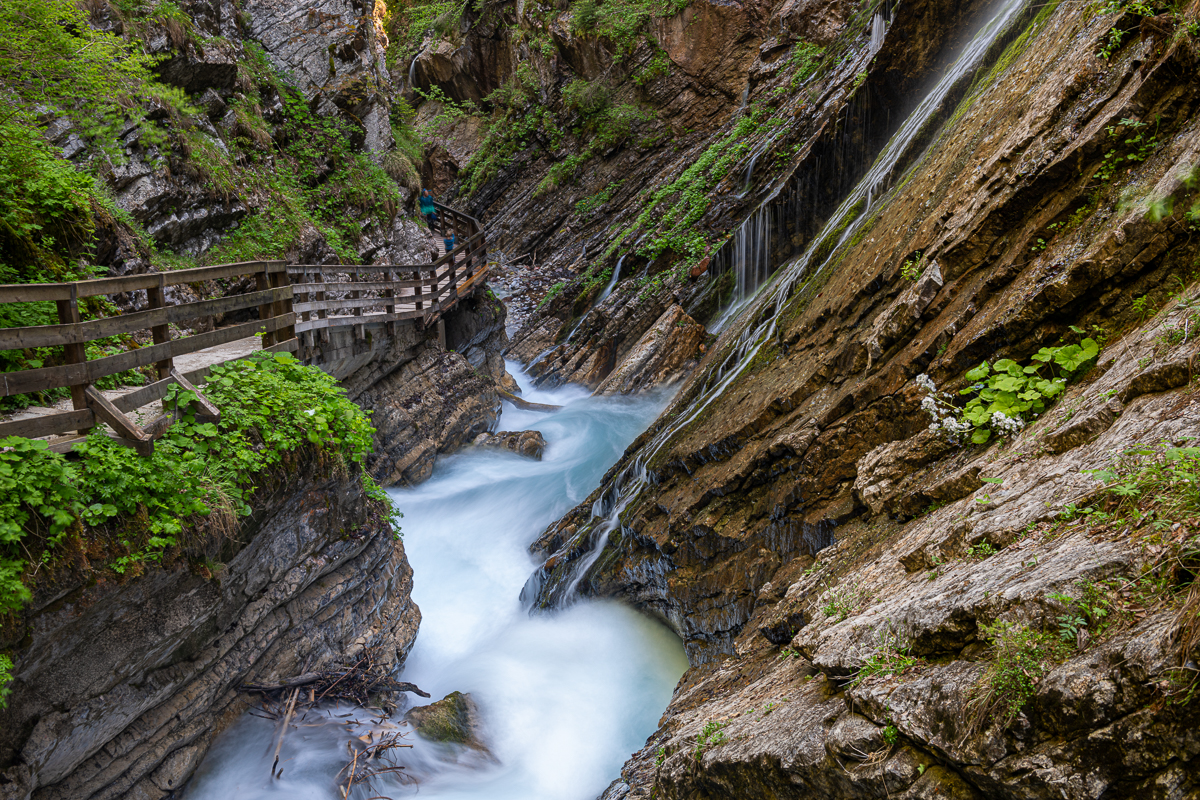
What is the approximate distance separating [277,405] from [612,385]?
994cm

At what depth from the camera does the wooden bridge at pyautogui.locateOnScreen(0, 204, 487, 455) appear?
456cm

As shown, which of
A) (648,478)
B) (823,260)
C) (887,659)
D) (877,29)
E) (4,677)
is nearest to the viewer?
(887,659)

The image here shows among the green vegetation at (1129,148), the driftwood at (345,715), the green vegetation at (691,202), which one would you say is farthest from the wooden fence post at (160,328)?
the green vegetation at (691,202)

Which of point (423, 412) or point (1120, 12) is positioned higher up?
point (1120, 12)

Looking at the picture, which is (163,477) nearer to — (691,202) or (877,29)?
(691,202)

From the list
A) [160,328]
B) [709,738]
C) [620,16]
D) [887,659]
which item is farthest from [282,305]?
[620,16]

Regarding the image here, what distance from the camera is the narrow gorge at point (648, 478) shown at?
118 inches

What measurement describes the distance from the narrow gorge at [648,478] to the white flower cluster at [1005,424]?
0.02 metres

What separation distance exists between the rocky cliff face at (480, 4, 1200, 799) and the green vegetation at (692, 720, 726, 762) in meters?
0.02

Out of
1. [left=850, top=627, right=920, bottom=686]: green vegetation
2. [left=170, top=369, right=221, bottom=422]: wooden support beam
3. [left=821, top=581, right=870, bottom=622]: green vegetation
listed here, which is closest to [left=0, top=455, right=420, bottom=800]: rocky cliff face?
[left=170, top=369, right=221, bottom=422]: wooden support beam

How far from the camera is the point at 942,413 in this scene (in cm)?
498

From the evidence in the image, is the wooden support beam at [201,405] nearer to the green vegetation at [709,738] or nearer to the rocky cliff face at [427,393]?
the green vegetation at [709,738]

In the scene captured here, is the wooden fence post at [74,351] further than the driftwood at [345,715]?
No

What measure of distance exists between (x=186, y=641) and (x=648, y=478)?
5.67 metres
